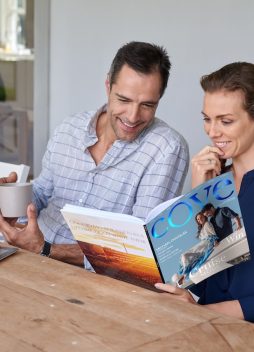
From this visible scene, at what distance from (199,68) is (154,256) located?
2.24 m

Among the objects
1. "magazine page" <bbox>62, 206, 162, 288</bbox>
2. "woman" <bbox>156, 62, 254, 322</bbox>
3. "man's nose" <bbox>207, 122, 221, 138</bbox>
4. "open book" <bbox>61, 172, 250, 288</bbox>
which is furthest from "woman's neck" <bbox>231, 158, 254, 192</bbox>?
"magazine page" <bbox>62, 206, 162, 288</bbox>

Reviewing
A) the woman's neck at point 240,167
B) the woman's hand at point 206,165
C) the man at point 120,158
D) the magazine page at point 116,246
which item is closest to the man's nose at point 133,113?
the man at point 120,158

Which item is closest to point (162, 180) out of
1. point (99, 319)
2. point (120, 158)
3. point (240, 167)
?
point (120, 158)

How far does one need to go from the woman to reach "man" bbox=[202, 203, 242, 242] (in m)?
0.18

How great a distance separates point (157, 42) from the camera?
392cm

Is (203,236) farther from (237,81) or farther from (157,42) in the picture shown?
(157,42)

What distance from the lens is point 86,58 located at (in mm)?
4395

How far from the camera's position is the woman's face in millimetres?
1925

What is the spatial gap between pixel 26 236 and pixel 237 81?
0.80 m

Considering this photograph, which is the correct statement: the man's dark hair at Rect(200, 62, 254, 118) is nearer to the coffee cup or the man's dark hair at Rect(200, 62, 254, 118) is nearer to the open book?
the open book

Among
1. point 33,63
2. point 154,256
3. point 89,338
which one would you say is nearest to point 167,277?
point 154,256

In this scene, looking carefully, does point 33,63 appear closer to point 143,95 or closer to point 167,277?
point 143,95

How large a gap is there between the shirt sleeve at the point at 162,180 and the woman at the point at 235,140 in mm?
336

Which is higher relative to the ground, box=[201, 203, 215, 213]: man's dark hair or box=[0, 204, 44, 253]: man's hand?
box=[201, 203, 215, 213]: man's dark hair
